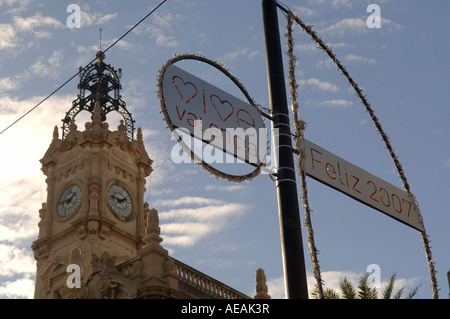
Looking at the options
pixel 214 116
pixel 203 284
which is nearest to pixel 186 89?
pixel 214 116

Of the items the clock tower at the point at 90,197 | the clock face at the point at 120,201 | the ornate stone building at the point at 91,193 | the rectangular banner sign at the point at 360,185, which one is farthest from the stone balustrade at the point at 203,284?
Result: the rectangular banner sign at the point at 360,185

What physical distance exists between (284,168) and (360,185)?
5.55 ft

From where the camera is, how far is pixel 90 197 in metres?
46.1

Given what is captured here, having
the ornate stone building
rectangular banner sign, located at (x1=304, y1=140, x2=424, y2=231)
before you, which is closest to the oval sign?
rectangular banner sign, located at (x1=304, y1=140, x2=424, y2=231)

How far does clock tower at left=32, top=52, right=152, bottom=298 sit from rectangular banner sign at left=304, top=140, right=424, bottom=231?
110 ft

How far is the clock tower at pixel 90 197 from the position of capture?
44.9 meters

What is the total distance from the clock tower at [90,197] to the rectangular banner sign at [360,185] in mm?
33489

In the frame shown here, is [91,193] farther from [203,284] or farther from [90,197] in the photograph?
[203,284]

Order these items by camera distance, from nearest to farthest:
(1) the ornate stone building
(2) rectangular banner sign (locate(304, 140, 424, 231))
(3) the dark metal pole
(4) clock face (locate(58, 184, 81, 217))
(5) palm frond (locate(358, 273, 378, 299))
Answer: (3) the dark metal pole → (2) rectangular banner sign (locate(304, 140, 424, 231)) → (5) palm frond (locate(358, 273, 378, 299)) → (1) the ornate stone building → (4) clock face (locate(58, 184, 81, 217))

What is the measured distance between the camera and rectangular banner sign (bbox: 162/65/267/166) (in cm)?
916

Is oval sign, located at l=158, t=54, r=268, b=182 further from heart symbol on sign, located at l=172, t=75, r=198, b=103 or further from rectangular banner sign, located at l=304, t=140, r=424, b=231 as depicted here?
rectangular banner sign, located at l=304, t=140, r=424, b=231

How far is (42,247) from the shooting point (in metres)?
46.5
